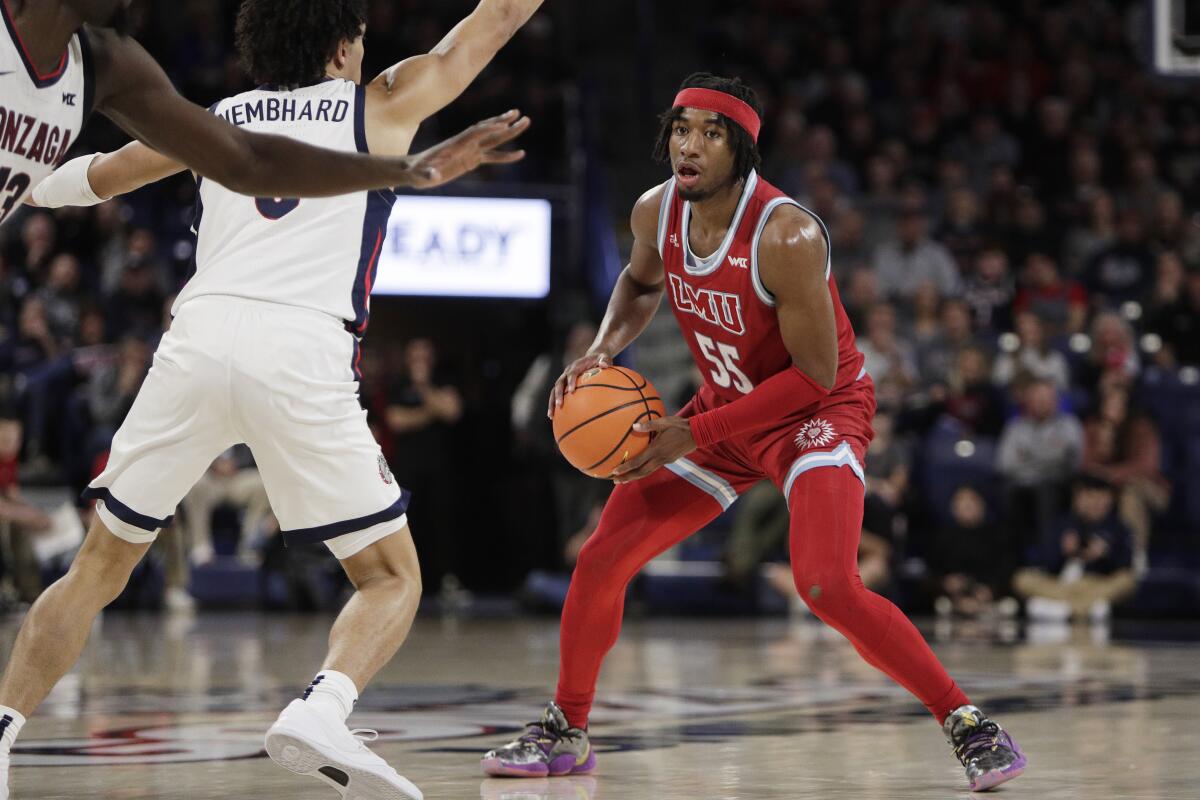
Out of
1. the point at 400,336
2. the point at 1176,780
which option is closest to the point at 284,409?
the point at 1176,780

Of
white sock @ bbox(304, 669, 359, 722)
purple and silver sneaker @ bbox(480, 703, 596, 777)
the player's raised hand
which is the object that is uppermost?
the player's raised hand

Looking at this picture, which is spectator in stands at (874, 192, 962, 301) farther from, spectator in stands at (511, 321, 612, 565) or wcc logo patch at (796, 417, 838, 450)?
wcc logo patch at (796, 417, 838, 450)

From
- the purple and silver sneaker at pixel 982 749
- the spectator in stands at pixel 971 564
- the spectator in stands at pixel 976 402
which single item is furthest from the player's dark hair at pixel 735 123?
the spectator in stands at pixel 976 402

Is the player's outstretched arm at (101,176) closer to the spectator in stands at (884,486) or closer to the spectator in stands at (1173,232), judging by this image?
the spectator in stands at (884,486)

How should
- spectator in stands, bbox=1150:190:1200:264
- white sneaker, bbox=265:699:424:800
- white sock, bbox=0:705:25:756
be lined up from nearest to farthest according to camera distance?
white sneaker, bbox=265:699:424:800
white sock, bbox=0:705:25:756
spectator in stands, bbox=1150:190:1200:264

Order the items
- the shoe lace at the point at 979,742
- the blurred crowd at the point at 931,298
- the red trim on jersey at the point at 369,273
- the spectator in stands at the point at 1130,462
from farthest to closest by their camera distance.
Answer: the blurred crowd at the point at 931,298
the spectator in stands at the point at 1130,462
the shoe lace at the point at 979,742
the red trim on jersey at the point at 369,273

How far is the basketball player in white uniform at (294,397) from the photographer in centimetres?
395

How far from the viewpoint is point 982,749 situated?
447cm

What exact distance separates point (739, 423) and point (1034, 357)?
25.9 feet

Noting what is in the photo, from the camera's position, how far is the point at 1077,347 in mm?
12562

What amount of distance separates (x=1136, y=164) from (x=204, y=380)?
11.8 metres

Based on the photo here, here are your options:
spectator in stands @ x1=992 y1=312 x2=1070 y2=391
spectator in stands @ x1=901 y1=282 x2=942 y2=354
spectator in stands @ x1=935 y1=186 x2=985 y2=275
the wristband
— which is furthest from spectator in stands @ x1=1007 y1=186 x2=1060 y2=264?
the wristband

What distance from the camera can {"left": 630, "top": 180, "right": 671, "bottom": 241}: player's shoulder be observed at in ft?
16.7

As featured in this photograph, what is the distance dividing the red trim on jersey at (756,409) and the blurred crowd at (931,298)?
5.63 metres
